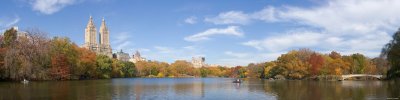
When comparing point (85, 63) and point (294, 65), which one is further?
point (294, 65)

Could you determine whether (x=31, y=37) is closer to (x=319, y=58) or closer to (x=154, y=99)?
(x=154, y=99)

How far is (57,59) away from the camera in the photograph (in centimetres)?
7944

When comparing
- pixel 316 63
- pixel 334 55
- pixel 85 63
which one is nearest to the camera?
pixel 85 63

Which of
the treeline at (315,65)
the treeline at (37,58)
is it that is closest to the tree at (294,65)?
the treeline at (315,65)

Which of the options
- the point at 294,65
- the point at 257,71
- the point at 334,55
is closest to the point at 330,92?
the point at 294,65

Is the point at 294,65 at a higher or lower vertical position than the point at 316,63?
lower

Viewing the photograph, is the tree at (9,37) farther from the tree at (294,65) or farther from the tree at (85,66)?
the tree at (294,65)

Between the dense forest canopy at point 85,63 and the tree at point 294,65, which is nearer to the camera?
the dense forest canopy at point 85,63

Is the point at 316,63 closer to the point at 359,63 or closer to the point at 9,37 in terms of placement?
the point at 359,63

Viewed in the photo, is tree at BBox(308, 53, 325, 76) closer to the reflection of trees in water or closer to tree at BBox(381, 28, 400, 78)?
tree at BBox(381, 28, 400, 78)

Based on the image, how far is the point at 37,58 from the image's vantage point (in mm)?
69250

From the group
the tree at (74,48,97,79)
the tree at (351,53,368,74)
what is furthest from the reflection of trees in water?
the tree at (351,53,368,74)

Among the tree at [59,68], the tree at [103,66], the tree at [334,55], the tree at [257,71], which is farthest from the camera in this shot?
the tree at [257,71]

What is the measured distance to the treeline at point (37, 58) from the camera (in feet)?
216
